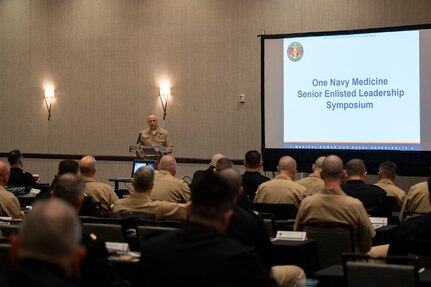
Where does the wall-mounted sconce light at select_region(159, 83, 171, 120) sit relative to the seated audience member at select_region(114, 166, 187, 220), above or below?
above

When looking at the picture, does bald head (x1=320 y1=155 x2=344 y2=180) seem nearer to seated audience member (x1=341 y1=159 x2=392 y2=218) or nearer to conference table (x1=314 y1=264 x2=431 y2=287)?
seated audience member (x1=341 y1=159 x2=392 y2=218)

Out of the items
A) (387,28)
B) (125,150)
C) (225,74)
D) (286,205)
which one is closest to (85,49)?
(125,150)

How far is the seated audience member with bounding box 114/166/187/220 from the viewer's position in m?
6.30

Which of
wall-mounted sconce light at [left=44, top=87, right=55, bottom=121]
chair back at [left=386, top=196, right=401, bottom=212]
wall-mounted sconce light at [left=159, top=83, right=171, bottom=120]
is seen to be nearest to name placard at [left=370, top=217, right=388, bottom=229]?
chair back at [left=386, top=196, right=401, bottom=212]

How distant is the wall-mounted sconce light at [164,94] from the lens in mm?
14156

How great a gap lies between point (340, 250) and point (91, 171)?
3.09 meters

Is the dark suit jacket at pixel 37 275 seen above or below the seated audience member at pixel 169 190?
above

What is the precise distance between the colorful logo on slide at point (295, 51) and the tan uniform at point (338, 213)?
6142 millimetres

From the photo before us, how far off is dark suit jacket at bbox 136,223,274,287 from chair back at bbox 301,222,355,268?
7.91ft

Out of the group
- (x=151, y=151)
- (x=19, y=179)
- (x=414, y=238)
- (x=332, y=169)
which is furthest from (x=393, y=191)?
(x=19, y=179)

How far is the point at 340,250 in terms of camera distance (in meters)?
5.39

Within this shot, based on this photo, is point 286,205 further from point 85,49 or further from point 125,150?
point 85,49

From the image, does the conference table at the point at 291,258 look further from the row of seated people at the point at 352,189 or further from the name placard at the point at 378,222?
the row of seated people at the point at 352,189

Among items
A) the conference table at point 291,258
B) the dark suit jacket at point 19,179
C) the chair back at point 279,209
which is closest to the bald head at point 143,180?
the chair back at point 279,209
